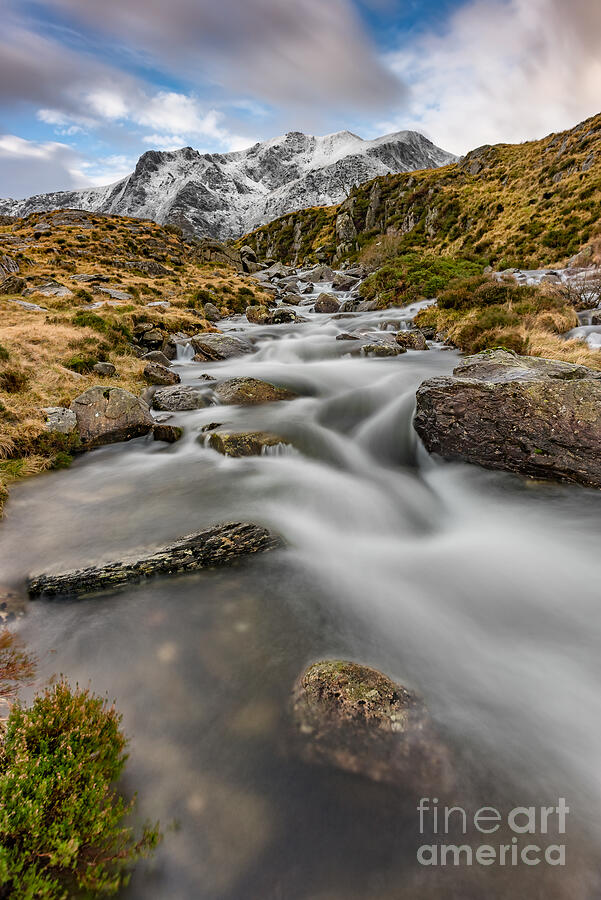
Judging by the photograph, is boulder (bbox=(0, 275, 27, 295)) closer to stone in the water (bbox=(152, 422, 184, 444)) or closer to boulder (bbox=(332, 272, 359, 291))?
stone in the water (bbox=(152, 422, 184, 444))

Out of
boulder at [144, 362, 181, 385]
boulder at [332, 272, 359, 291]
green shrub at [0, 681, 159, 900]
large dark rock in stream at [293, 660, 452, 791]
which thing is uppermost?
boulder at [332, 272, 359, 291]

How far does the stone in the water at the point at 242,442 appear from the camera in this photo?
8.95m

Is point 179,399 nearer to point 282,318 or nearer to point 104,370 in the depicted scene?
point 104,370

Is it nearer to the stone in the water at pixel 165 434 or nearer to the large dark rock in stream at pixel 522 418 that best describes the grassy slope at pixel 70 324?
the stone in the water at pixel 165 434

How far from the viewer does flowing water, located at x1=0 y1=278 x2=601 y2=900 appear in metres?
2.57

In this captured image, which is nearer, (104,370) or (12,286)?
(104,370)

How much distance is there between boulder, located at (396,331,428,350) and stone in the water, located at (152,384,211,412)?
10282 millimetres

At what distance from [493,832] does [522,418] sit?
6682 millimetres

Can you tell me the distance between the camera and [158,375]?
14.1 meters

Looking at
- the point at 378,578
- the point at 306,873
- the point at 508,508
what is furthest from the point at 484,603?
the point at 306,873

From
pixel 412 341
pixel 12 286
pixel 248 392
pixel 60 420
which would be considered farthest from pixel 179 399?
pixel 12 286

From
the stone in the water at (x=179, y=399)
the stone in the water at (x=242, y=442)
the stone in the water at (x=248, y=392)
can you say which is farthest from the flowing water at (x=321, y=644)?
the stone in the water at (x=248, y=392)

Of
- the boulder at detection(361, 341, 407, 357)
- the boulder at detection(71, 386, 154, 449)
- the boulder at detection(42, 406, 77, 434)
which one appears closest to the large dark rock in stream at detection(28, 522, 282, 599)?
the boulder at detection(42, 406, 77, 434)

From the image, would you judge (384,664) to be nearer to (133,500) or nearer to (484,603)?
(484,603)
